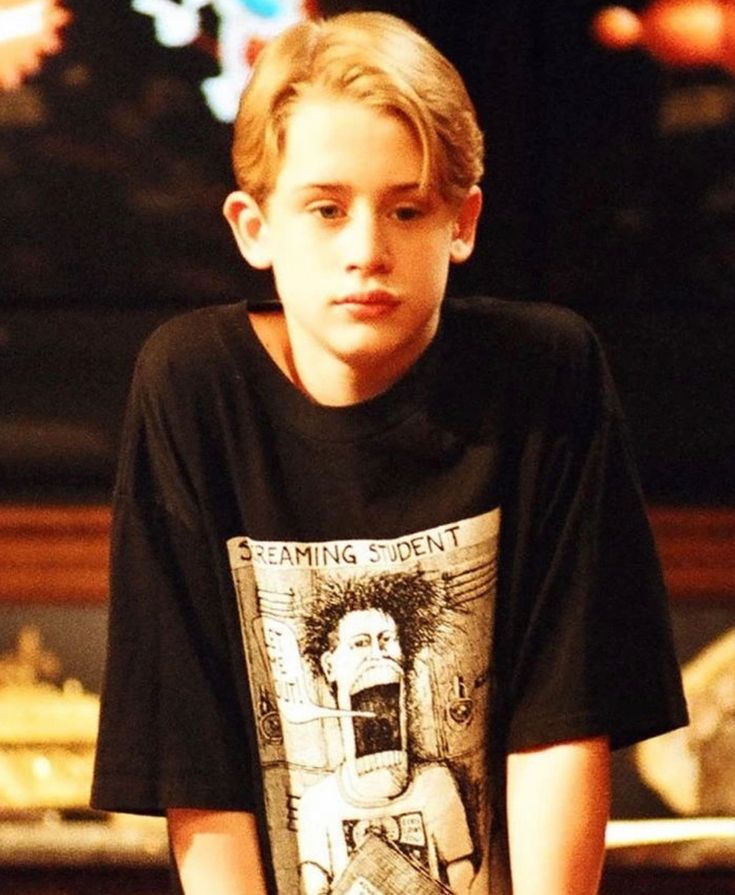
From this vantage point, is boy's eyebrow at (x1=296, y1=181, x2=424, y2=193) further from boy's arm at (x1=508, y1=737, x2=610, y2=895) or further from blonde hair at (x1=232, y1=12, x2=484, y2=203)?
boy's arm at (x1=508, y1=737, x2=610, y2=895)

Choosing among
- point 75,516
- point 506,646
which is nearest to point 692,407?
point 75,516

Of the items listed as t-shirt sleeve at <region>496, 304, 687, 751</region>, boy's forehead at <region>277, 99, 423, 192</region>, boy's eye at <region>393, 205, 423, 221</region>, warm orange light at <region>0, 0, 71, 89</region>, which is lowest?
t-shirt sleeve at <region>496, 304, 687, 751</region>

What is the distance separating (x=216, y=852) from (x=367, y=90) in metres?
0.38

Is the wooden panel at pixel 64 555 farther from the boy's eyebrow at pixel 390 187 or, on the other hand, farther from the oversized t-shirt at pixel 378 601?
the boy's eyebrow at pixel 390 187

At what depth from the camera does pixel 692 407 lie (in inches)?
69.9

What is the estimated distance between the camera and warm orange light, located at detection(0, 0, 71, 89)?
69.4 inches

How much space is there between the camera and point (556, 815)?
83 cm

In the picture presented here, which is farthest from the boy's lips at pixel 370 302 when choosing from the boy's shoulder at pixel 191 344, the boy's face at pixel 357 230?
the boy's shoulder at pixel 191 344

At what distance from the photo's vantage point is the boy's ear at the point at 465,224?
0.83 m

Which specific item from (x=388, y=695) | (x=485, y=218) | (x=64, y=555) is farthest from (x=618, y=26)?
(x=388, y=695)

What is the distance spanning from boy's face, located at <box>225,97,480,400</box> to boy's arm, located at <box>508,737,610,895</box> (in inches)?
8.6

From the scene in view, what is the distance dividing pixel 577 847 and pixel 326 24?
428 millimetres

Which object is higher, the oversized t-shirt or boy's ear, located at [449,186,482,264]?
boy's ear, located at [449,186,482,264]

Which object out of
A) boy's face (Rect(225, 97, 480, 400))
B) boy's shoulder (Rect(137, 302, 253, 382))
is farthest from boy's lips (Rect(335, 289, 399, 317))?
boy's shoulder (Rect(137, 302, 253, 382))
